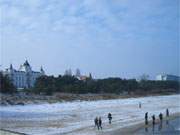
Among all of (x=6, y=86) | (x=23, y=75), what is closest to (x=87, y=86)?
(x=6, y=86)

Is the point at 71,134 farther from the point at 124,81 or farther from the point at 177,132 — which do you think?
the point at 124,81

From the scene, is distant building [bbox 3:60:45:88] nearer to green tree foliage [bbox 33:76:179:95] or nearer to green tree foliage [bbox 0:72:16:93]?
green tree foliage [bbox 33:76:179:95]

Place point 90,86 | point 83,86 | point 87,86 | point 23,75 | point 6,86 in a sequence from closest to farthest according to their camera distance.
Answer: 1. point 6,86
2. point 83,86
3. point 87,86
4. point 90,86
5. point 23,75

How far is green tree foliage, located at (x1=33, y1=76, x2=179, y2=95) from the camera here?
111 metres

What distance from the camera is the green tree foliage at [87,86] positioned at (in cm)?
11115

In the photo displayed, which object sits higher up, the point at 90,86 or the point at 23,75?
the point at 23,75

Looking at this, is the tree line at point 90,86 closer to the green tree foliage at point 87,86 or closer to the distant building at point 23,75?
the green tree foliage at point 87,86

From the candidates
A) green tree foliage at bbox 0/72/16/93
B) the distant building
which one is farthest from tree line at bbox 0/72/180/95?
the distant building

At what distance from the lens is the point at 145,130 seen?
33438 millimetres

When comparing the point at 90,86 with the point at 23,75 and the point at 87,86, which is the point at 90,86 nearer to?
the point at 87,86

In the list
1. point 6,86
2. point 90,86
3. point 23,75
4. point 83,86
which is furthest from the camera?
point 23,75

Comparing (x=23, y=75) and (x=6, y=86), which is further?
(x=23, y=75)

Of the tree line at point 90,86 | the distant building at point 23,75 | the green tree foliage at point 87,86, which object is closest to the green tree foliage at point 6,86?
the green tree foliage at point 87,86

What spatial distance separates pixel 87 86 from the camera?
128750 millimetres
